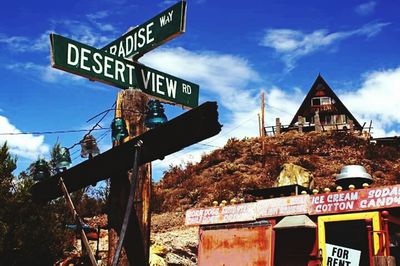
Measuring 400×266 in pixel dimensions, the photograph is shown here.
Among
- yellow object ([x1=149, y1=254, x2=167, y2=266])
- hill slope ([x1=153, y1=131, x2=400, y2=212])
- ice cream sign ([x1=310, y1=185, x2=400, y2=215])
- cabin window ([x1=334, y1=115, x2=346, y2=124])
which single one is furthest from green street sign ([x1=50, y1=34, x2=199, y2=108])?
cabin window ([x1=334, y1=115, x2=346, y2=124])

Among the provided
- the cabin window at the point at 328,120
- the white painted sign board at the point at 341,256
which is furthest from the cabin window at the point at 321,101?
the white painted sign board at the point at 341,256

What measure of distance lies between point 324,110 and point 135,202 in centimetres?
5979

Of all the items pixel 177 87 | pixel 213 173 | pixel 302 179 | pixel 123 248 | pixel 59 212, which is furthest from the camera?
pixel 213 173

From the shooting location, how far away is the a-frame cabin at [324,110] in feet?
202

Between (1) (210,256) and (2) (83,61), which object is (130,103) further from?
(1) (210,256)

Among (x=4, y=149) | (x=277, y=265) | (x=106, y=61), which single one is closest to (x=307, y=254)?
(x=277, y=265)

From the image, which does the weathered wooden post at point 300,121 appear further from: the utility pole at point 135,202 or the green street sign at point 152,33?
the utility pole at point 135,202

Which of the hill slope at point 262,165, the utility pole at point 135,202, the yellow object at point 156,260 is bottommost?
the yellow object at point 156,260

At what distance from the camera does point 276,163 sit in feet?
120

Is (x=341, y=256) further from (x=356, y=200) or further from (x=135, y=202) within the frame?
(x=135, y=202)

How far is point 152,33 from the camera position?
5809 mm

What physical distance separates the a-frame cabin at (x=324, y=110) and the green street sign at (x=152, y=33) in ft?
183

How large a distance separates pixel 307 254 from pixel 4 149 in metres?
10.1

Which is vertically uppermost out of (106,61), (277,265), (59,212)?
(106,61)
